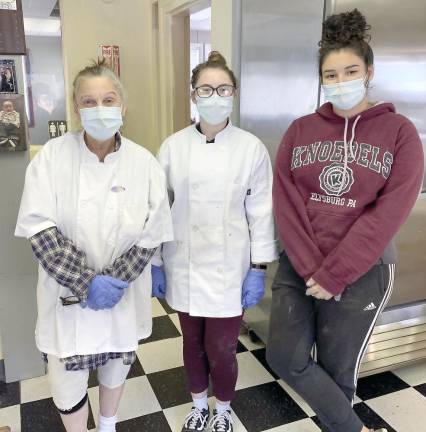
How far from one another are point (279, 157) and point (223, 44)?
1.14 metres

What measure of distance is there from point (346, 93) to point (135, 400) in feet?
4.73

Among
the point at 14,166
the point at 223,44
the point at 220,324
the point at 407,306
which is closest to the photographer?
the point at 220,324

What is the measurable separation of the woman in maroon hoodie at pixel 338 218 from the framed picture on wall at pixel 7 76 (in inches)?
44.5

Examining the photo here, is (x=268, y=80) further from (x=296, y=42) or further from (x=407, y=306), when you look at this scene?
(x=407, y=306)

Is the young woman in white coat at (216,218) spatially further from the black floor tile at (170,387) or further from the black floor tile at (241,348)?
the black floor tile at (241,348)

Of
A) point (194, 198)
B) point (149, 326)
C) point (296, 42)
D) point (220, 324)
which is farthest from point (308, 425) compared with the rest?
point (296, 42)

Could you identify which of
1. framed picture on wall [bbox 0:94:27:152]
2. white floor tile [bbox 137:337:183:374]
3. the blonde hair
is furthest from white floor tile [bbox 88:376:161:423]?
the blonde hair

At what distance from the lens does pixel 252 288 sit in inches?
58.0

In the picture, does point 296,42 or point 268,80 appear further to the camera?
point 268,80

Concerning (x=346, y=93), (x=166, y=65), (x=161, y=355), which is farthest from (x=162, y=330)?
(x=166, y=65)

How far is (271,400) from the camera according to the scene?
1.81m

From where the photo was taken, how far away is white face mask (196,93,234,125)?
1378 mm

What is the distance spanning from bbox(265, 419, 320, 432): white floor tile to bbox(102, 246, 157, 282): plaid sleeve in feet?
2.85

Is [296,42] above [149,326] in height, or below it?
above
